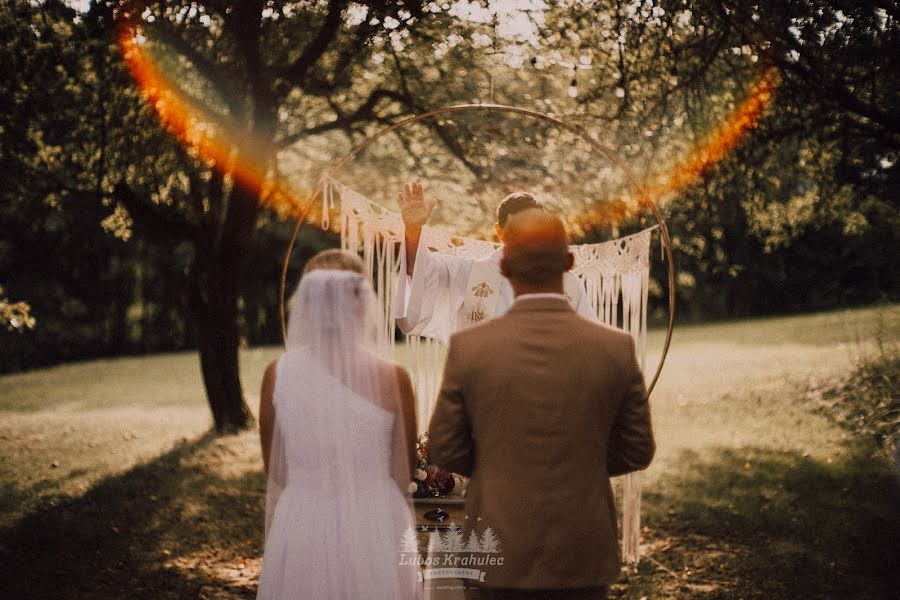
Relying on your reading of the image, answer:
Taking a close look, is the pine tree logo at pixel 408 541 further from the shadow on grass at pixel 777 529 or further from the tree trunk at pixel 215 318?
the tree trunk at pixel 215 318

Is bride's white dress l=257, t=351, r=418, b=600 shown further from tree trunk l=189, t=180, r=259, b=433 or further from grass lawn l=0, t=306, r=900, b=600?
tree trunk l=189, t=180, r=259, b=433

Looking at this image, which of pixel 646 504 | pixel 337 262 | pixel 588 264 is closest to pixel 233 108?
pixel 588 264

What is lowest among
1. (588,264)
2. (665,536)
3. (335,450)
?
(665,536)

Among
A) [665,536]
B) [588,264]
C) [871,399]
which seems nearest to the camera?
[588,264]

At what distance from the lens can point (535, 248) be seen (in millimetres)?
1886

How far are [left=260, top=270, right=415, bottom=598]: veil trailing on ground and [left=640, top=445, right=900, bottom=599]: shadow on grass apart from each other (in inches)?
110

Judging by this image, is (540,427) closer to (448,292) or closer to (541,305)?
(541,305)

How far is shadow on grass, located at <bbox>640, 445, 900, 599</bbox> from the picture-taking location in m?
4.48

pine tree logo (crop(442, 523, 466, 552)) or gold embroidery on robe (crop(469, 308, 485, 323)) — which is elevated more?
gold embroidery on robe (crop(469, 308, 485, 323))

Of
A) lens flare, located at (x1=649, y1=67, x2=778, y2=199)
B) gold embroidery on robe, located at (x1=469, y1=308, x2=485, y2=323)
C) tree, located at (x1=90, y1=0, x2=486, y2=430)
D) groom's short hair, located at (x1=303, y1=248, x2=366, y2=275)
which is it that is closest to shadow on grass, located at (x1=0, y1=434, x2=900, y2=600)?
tree, located at (x1=90, y1=0, x2=486, y2=430)

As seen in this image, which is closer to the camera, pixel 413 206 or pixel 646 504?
pixel 413 206

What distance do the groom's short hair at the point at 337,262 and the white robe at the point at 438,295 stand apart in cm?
114

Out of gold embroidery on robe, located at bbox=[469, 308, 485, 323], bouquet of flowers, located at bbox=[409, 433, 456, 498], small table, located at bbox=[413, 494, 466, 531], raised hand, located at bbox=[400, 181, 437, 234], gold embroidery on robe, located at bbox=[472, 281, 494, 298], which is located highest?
raised hand, located at bbox=[400, 181, 437, 234]

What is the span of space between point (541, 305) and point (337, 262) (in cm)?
69
